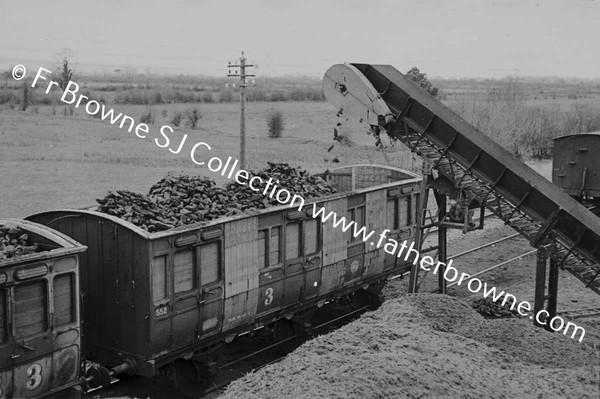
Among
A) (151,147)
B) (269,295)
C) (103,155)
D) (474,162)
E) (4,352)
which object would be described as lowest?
(269,295)

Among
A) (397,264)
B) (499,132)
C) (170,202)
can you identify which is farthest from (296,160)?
(170,202)

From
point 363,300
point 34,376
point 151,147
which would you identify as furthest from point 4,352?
point 151,147

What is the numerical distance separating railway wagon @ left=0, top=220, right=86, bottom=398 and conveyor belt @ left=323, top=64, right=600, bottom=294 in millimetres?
6990

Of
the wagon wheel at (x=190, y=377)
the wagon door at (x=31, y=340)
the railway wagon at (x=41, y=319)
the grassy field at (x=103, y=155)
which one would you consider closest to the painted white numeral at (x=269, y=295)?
the wagon wheel at (x=190, y=377)

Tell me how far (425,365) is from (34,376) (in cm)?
469

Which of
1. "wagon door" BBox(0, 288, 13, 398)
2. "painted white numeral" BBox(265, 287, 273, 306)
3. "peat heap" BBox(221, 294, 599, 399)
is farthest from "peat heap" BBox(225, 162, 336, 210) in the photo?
"wagon door" BBox(0, 288, 13, 398)

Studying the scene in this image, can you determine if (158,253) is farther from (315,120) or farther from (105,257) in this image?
(315,120)

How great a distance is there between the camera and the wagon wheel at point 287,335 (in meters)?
13.4

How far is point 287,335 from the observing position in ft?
44.4

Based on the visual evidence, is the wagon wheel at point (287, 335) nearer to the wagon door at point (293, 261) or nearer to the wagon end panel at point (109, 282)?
the wagon door at point (293, 261)

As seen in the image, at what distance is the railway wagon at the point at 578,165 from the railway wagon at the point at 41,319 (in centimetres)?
1646

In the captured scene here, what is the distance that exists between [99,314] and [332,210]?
5.14 m

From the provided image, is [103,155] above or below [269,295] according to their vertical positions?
above

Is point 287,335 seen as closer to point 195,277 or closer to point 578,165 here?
point 195,277
